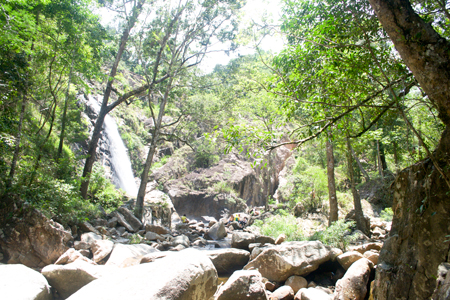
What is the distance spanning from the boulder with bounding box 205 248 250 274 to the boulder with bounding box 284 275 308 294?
5.83ft

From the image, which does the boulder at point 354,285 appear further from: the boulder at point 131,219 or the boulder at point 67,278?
the boulder at point 131,219

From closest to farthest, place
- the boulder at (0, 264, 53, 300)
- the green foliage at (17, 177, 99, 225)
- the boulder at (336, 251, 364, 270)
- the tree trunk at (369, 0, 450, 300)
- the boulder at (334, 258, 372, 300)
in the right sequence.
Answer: the tree trunk at (369, 0, 450, 300)
the boulder at (0, 264, 53, 300)
the boulder at (334, 258, 372, 300)
the boulder at (336, 251, 364, 270)
the green foliage at (17, 177, 99, 225)

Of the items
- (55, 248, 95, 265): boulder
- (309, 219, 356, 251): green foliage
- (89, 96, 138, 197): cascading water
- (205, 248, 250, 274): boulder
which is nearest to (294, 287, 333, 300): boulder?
(205, 248, 250, 274): boulder

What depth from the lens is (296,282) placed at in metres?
5.62

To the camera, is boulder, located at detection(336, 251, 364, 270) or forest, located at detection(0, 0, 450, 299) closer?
forest, located at detection(0, 0, 450, 299)

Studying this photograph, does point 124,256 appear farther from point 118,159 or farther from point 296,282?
point 118,159

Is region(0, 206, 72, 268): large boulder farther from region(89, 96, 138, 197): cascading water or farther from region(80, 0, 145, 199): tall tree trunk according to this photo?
region(89, 96, 138, 197): cascading water

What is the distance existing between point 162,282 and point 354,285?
3.32m

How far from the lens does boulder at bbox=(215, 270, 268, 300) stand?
432 cm

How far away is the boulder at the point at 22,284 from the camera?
12.6 ft

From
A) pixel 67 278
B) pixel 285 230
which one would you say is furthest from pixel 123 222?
pixel 285 230

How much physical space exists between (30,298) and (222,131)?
4073 millimetres

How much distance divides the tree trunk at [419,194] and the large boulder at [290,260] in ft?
8.58

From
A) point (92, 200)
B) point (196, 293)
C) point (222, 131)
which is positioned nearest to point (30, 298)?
point (196, 293)
